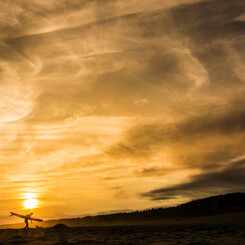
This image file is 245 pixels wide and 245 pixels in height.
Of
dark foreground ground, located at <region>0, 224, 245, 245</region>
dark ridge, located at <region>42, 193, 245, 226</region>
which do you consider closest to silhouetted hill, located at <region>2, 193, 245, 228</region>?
dark ridge, located at <region>42, 193, 245, 226</region>

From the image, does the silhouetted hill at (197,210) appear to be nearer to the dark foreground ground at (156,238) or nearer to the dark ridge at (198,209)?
the dark ridge at (198,209)

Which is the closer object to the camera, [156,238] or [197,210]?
[156,238]

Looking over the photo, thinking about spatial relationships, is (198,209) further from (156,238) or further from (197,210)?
(156,238)

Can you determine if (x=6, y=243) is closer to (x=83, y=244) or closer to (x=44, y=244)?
(x=44, y=244)

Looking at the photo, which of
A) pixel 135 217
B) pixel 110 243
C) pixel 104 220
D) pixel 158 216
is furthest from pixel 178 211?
pixel 110 243

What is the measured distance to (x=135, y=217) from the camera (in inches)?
2105

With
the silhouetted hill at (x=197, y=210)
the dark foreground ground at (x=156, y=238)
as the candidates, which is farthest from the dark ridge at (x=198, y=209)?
the dark foreground ground at (x=156, y=238)

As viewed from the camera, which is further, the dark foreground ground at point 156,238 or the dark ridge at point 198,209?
the dark ridge at point 198,209

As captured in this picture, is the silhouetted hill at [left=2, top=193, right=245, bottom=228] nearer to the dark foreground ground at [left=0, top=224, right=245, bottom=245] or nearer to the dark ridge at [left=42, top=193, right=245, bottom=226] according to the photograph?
the dark ridge at [left=42, top=193, right=245, bottom=226]

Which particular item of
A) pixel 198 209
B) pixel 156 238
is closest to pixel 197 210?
pixel 198 209

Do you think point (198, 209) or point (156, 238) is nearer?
point (156, 238)

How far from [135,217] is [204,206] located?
13.6 metres

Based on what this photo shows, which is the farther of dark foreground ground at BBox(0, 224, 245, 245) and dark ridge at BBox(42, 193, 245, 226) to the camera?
dark ridge at BBox(42, 193, 245, 226)

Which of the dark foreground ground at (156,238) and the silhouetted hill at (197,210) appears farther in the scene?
the silhouetted hill at (197,210)
